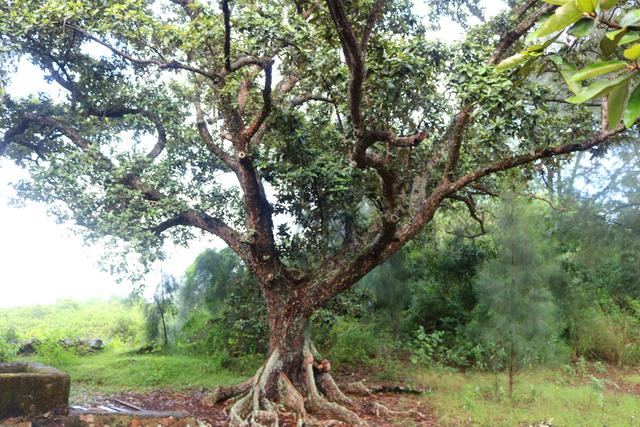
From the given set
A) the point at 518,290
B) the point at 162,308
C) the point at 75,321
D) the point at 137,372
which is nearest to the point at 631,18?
the point at 518,290

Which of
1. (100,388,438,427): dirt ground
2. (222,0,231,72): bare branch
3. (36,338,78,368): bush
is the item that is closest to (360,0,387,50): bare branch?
(222,0,231,72): bare branch

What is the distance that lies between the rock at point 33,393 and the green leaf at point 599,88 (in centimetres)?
546

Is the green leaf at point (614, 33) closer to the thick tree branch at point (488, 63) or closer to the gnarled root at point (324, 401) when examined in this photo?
the thick tree branch at point (488, 63)

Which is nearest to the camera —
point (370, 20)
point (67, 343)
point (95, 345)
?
point (370, 20)

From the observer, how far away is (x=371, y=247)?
588cm

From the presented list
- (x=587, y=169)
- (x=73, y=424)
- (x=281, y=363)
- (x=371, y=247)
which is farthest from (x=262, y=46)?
(x=587, y=169)

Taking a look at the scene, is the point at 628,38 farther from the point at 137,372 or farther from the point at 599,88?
the point at 137,372

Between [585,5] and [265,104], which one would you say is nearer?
[585,5]

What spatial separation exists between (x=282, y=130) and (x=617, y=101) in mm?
5178

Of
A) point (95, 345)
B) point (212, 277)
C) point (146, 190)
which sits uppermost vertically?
point (146, 190)

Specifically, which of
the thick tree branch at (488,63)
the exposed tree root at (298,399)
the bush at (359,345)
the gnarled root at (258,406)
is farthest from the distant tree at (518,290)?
the gnarled root at (258,406)

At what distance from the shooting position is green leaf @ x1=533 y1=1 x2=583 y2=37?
38.1 inches

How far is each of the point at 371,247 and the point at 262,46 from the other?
99.6 inches

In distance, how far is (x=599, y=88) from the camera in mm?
917
